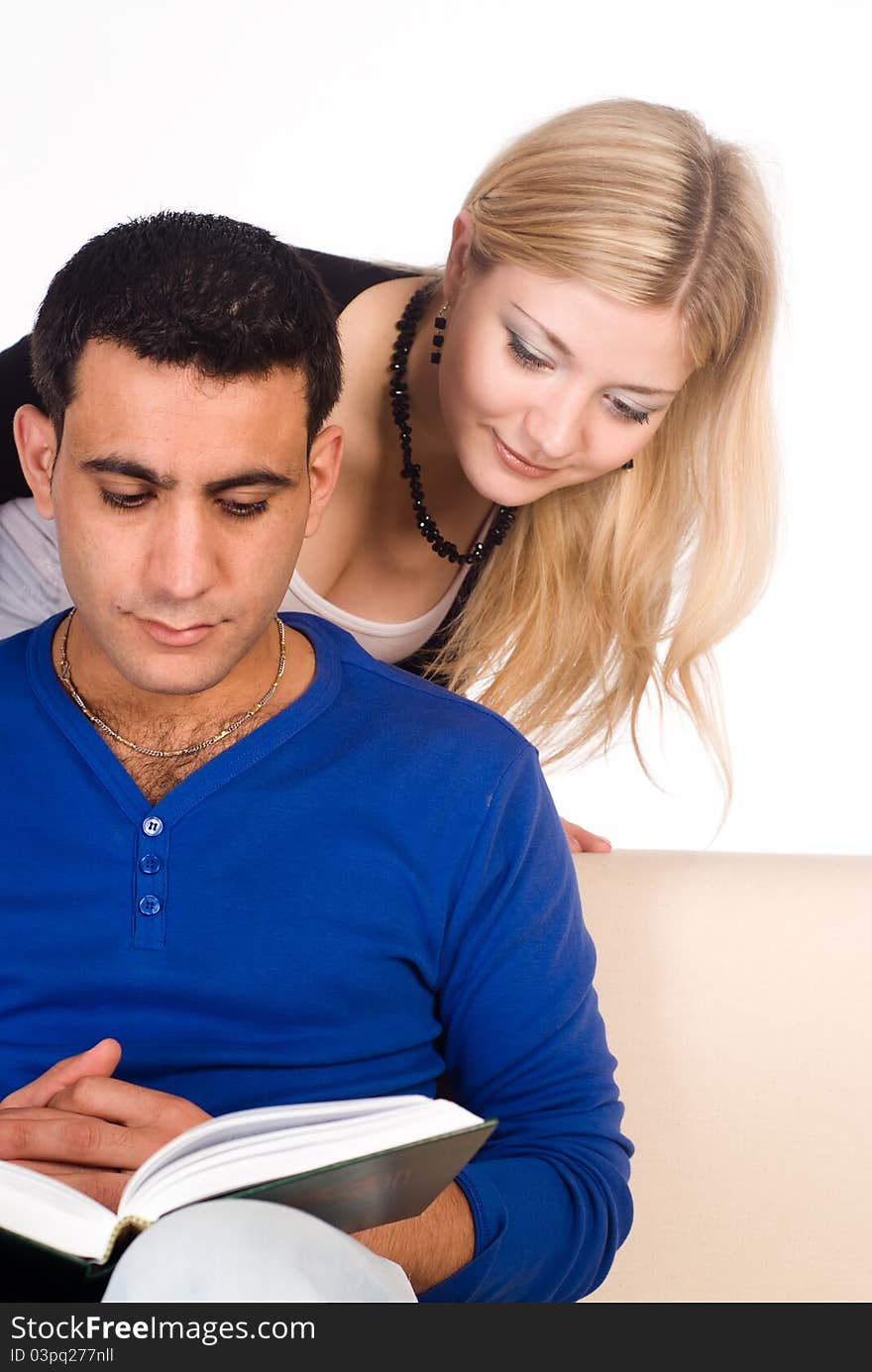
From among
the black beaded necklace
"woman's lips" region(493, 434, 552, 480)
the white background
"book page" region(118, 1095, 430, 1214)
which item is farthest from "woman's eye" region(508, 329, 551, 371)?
the white background

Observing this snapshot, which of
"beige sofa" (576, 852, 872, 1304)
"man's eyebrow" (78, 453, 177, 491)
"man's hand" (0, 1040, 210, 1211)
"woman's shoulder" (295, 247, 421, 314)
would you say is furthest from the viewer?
"woman's shoulder" (295, 247, 421, 314)

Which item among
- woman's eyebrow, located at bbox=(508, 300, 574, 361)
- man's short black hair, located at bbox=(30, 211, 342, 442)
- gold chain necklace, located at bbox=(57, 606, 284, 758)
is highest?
man's short black hair, located at bbox=(30, 211, 342, 442)

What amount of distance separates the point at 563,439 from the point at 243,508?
0.62m

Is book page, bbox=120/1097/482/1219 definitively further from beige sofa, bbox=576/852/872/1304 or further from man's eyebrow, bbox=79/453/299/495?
beige sofa, bbox=576/852/872/1304

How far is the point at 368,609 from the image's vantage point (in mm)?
2326

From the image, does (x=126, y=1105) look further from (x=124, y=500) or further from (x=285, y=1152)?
(x=124, y=500)

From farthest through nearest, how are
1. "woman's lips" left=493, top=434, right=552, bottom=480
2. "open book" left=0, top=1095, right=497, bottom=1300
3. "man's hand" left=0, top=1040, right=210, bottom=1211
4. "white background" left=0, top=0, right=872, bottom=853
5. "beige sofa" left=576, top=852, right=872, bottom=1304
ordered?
"white background" left=0, top=0, right=872, bottom=853 → "woman's lips" left=493, top=434, right=552, bottom=480 → "beige sofa" left=576, top=852, right=872, bottom=1304 → "man's hand" left=0, top=1040, right=210, bottom=1211 → "open book" left=0, top=1095, right=497, bottom=1300

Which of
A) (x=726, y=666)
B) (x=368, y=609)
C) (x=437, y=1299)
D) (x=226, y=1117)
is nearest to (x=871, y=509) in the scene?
(x=726, y=666)

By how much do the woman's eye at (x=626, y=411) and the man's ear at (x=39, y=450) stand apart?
73 centimetres

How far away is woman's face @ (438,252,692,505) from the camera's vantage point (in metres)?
1.89

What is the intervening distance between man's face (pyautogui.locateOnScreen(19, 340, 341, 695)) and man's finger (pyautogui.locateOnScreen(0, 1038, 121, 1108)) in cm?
32

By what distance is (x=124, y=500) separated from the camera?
139cm

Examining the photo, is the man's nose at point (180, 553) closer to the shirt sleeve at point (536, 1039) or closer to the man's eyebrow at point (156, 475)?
the man's eyebrow at point (156, 475)

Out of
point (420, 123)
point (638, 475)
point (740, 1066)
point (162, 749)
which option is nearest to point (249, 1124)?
point (162, 749)
